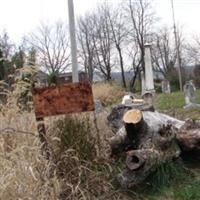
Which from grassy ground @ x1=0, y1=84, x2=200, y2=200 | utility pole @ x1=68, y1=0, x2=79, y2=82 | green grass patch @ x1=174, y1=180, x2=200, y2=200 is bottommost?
green grass patch @ x1=174, y1=180, x2=200, y2=200

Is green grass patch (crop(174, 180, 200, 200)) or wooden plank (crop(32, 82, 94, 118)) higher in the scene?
wooden plank (crop(32, 82, 94, 118))

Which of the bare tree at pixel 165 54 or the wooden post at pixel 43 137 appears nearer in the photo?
the wooden post at pixel 43 137

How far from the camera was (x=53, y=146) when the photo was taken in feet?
17.4

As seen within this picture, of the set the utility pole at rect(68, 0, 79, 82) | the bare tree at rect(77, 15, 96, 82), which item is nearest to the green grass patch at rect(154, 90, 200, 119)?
the utility pole at rect(68, 0, 79, 82)

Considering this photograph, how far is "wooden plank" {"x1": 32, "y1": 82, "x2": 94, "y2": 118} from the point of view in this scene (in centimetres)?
551

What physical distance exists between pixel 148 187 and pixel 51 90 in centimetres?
158

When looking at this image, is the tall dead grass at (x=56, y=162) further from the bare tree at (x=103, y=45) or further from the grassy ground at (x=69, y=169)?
the bare tree at (x=103, y=45)

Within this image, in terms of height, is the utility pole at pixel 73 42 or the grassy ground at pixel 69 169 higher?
the utility pole at pixel 73 42

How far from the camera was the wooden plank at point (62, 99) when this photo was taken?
18.1 ft

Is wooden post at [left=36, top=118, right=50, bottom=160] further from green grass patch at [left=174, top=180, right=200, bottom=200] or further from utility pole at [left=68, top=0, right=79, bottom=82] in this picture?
utility pole at [left=68, top=0, right=79, bottom=82]

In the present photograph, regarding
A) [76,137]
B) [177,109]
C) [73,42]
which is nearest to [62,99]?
[76,137]

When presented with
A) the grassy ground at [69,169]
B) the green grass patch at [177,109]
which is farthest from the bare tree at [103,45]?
the grassy ground at [69,169]

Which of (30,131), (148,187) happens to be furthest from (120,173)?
(30,131)

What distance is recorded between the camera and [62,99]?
5586 millimetres
